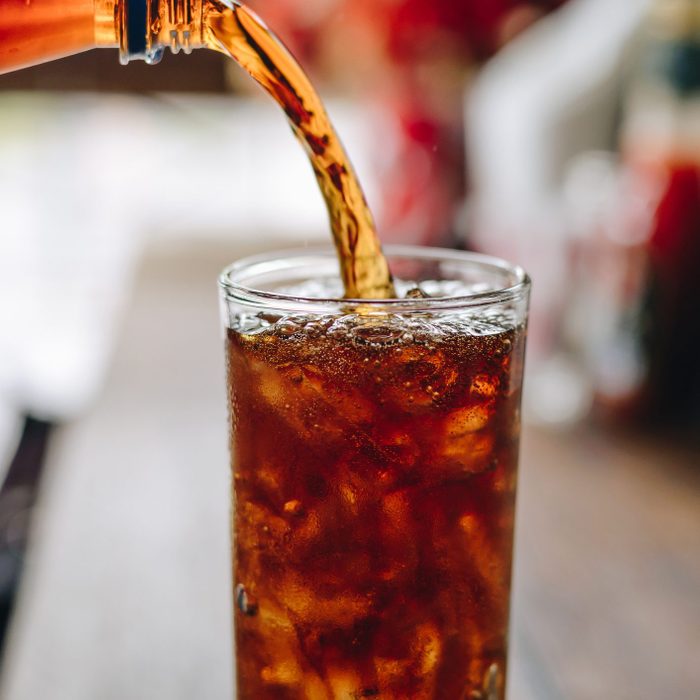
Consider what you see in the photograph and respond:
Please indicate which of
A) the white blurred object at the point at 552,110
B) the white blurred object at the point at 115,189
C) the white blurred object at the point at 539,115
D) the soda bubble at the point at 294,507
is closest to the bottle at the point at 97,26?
the soda bubble at the point at 294,507

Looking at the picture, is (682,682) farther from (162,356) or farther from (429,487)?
(162,356)

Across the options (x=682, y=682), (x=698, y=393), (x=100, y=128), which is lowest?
(x=682, y=682)

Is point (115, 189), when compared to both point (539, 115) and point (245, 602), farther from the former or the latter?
point (245, 602)

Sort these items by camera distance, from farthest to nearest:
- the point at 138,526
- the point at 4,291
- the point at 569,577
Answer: the point at 4,291 → the point at 138,526 → the point at 569,577

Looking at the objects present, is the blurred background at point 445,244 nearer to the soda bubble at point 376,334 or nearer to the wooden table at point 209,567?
the wooden table at point 209,567

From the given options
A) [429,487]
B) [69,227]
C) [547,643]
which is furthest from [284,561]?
[69,227]

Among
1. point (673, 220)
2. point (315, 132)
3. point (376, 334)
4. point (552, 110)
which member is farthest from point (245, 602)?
point (552, 110)

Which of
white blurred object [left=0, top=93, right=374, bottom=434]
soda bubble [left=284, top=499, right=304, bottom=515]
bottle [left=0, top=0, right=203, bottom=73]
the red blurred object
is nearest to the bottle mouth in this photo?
bottle [left=0, top=0, right=203, bottom=73]
